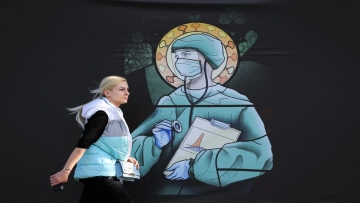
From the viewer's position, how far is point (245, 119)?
691 cm

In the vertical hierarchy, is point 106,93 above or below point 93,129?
above

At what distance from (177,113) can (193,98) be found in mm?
217

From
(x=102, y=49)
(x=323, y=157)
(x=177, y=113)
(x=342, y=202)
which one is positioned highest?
(x=102, y=49)

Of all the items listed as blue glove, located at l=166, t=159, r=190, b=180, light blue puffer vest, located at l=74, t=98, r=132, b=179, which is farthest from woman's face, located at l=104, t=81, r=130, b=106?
blue glove, located at l=166, t=159, r=190, b=180

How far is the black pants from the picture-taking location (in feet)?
18.2

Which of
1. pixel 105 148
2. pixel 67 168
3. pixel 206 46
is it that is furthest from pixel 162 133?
pixel 67 168

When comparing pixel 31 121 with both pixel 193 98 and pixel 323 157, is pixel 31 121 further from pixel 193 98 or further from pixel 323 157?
pixel 323 157

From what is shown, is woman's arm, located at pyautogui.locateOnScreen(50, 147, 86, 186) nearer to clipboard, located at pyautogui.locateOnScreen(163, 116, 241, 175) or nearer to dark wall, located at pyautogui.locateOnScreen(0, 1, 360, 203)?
dark wall, located at pyautogui.locateOnScreen(0, 1, 360, 203)

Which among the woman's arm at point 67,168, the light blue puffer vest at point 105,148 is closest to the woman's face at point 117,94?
the light blue puffer vest at point 105,148

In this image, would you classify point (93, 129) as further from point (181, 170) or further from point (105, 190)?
point (181, 170)

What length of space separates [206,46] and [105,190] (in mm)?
2046

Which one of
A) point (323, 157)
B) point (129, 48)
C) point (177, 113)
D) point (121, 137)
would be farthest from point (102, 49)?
point (323, 157)

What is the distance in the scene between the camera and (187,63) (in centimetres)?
694

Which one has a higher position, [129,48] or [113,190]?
[129,48]
